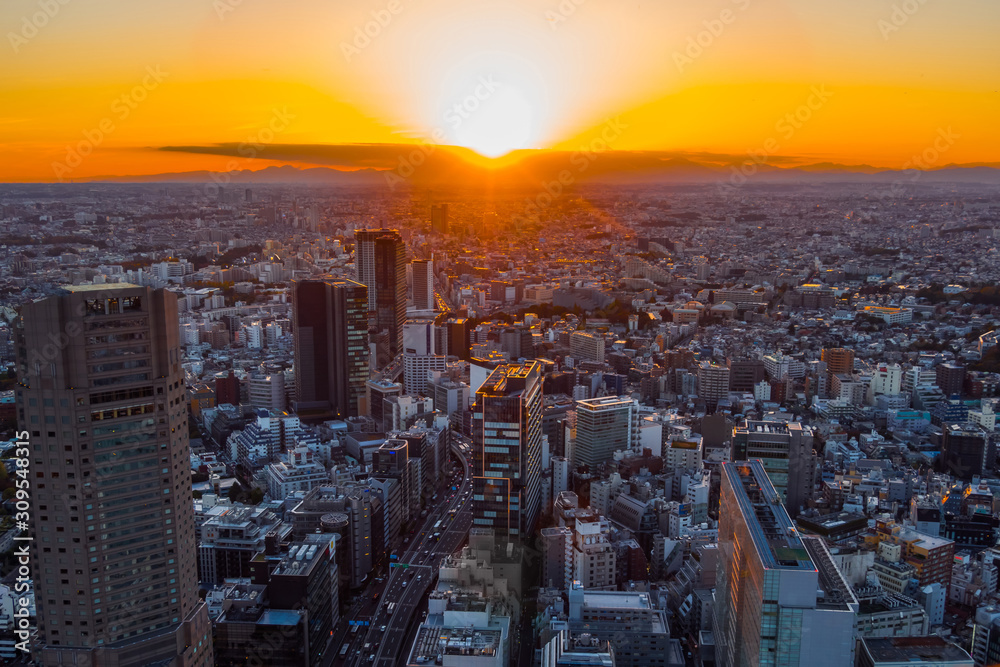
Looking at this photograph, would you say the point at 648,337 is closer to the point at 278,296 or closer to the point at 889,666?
the point at 278,296

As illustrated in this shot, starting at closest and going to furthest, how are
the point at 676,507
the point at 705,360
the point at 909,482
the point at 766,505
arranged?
the point at 766,505 → the point at 676,507 → the point at 909,482 → the point at 705,360

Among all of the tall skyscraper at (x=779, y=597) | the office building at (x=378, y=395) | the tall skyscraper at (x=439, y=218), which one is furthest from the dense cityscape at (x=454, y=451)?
the tall skyscraper at (x=439, y=218)

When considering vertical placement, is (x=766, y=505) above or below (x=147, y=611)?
above

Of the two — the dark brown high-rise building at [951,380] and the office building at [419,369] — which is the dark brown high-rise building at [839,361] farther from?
the office building at [419,369]

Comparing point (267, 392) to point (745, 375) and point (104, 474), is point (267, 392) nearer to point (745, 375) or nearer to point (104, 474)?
point (745, 375)

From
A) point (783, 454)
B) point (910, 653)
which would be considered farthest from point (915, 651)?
point (783, 454)

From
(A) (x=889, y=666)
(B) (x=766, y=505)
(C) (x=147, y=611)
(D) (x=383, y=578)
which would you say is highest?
(B) (x=766, y=505)

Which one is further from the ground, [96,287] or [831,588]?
[96,287]

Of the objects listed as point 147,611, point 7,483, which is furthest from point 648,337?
point 147,611
